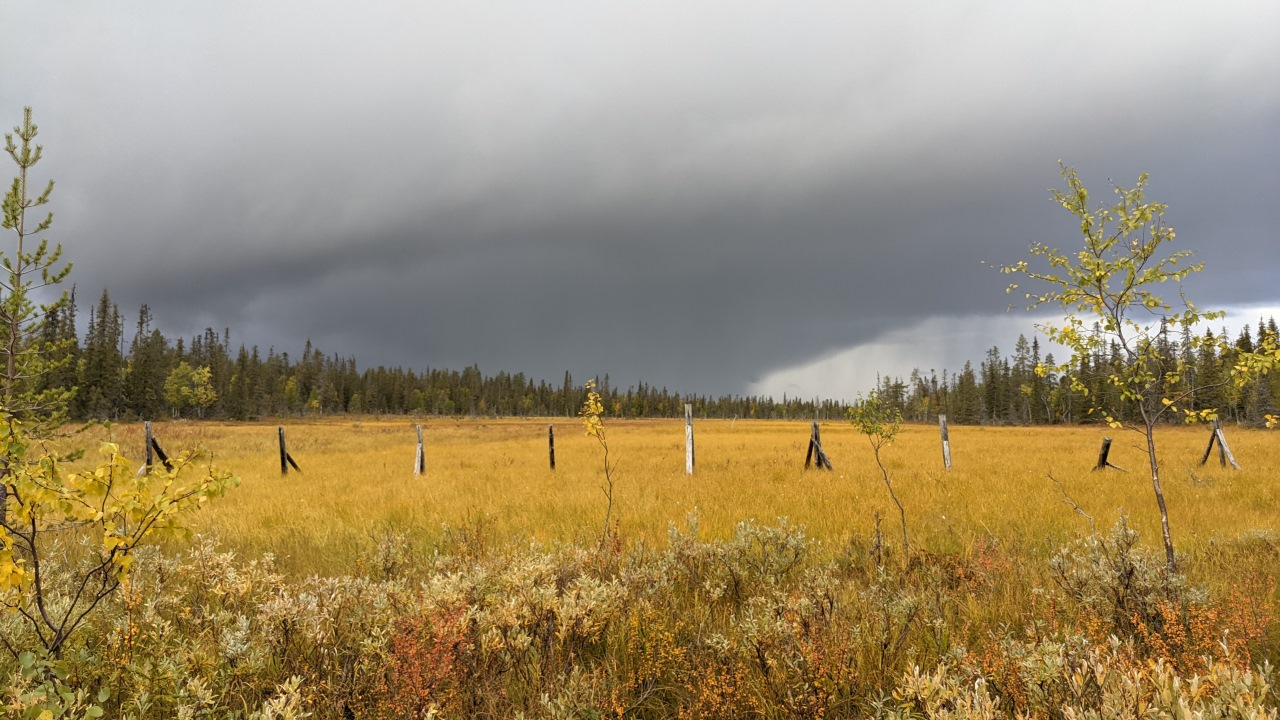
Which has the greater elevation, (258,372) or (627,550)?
(258,372)

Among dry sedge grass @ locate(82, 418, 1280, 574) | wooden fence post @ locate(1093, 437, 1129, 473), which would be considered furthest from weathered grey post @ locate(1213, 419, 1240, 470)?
wooden fence post @ locate(1093, 437, 1129, 473)

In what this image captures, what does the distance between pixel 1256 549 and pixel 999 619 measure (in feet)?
16.2

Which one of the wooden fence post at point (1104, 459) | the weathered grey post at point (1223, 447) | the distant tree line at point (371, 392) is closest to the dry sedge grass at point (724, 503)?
the wooden fence post at point (1104, 459)

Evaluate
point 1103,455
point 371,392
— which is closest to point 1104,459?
point 1103,455

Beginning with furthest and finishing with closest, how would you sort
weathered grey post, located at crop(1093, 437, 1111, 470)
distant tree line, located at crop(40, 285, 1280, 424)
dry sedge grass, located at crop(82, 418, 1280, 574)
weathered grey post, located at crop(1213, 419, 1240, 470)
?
distant tree line, located at crop(40, 285, 1280, 424) < weathered grey post, located at crop(1213, 419, 1240, 470) < weathered grey post, located at crop(1093, 437, 1111, 470) < dry sedge grass, located at crop(82, 418, 1280, 574)

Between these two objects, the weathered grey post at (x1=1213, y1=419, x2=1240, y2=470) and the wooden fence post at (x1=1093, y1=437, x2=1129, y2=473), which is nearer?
the wooden fence post at (x1=1093, y1=437, x2=1129, y2=473)

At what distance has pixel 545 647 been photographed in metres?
3.95

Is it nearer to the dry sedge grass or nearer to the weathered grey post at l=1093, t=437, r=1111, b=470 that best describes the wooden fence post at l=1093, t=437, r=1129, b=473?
the weathered grey post at l=1093, t=437, r=1111, b=470

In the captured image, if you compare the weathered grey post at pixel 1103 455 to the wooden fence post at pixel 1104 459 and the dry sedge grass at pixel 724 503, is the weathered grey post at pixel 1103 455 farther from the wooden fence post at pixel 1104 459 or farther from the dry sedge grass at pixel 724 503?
the dry sedge grass at pixel 724 503

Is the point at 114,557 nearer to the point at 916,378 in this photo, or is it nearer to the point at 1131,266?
the point at 1131,266

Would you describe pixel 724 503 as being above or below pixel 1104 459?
below

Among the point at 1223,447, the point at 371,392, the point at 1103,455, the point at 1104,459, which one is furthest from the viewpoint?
the point at 371,392

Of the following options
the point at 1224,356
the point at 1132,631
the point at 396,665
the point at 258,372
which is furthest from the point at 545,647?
the point at 258,372

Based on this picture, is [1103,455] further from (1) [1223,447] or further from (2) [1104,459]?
(1) [1223,447]
